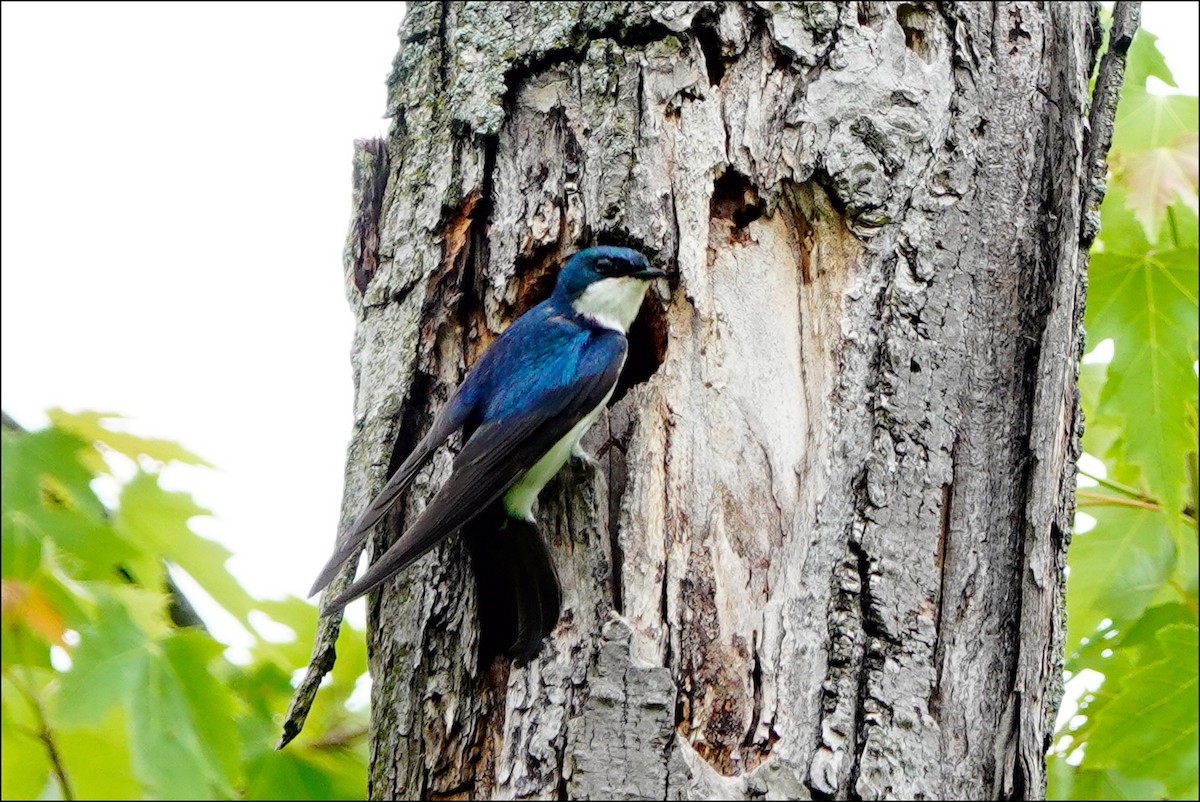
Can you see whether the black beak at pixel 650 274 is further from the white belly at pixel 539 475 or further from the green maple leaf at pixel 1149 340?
the green maple leaf at pixel 1149 340

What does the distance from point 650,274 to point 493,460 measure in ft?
1.46

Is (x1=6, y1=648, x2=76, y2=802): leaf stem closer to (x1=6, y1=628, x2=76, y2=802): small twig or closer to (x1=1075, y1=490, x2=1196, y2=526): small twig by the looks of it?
(x1=6, y1=628, x2=76, y2=802): small twig

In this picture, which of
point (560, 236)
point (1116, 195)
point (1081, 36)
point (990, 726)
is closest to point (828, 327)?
point (560, 236)

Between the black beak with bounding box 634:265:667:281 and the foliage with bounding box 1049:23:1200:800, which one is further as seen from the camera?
the foliage with bounding box 1049:23:1200:800

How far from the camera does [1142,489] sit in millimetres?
3443

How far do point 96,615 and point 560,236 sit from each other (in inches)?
41.4

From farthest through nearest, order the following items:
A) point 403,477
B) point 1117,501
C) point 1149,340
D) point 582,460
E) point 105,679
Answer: point 1117,501 < point 1149,340 < point 582,460 < point 403,477 < point 105,679

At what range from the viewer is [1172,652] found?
299 centimetres

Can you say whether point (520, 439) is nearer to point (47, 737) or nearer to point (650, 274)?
point (650, 274)

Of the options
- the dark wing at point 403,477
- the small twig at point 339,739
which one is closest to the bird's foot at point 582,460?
the dark wing at point 403,477

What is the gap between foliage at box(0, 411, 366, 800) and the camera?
214 cm

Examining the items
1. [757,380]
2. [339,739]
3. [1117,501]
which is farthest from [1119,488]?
[339,739]

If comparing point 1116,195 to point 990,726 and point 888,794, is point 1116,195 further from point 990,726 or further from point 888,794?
point 888,794

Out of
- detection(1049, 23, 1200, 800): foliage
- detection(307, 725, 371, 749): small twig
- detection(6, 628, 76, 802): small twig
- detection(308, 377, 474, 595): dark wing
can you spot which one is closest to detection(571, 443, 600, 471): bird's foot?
detection(308, 377, 474, 595): dark wing
